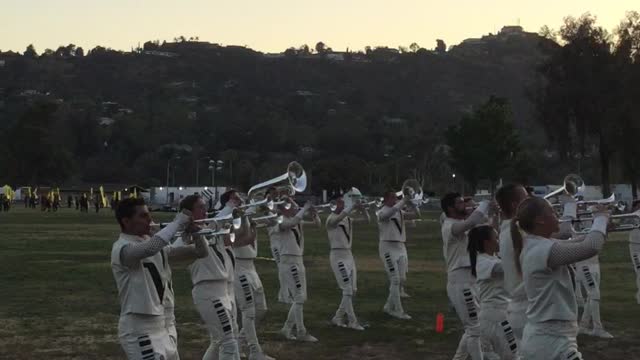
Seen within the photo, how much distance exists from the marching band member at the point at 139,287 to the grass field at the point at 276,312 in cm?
543

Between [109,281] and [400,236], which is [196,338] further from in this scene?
[109,281]

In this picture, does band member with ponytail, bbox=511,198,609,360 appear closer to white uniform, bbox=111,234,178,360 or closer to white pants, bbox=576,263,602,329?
white uniform, bbox=111,234,178,360

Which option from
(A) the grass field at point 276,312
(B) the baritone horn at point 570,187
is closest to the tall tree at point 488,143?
(A) the grass field at point 276,312

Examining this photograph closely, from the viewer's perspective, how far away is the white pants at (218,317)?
1057cm

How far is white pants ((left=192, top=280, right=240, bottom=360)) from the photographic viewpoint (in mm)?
10570

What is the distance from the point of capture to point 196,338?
15.2 metres

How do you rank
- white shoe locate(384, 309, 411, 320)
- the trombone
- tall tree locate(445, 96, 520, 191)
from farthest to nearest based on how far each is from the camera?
tall tree locate(445, 96, 520, 191) → white shoe locate(384, 309, 411, 320) → the trombone

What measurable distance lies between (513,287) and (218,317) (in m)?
3.44

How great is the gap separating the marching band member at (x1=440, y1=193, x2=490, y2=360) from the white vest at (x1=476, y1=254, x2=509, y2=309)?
0.55 meters

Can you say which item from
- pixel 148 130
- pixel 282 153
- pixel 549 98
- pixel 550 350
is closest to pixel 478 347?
pixel 550 350

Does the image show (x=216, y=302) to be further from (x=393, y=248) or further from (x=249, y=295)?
(x=393, y=248)

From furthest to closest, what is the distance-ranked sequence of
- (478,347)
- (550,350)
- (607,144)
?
1. (607,144)
2. (478,347)
3. (550,350)

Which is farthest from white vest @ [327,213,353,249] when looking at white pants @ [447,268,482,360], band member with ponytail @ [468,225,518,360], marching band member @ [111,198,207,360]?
marching band member @ [111,198,207,360]

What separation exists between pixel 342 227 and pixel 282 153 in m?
171
